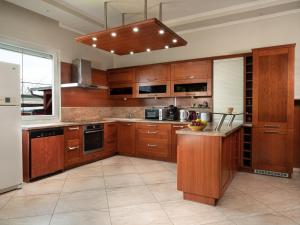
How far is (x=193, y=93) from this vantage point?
14.8 ft

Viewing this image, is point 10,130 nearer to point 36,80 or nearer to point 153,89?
point 36,80

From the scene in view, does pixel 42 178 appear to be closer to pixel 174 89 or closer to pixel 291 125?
pixel 174 89

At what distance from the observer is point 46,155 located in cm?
358

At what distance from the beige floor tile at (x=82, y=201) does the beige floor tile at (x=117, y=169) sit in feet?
2.85

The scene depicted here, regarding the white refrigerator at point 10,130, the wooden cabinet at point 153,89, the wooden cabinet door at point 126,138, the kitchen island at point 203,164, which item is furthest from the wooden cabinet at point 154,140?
the white refrigerator at point 10,130

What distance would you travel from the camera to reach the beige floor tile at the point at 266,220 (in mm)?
2154

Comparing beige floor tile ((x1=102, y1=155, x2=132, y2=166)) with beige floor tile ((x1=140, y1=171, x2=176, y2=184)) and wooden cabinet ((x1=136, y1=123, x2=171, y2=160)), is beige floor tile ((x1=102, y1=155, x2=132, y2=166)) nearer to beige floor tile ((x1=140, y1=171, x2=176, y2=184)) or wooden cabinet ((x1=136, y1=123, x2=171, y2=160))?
wooden cabinet ((x1=136, y1=123, x2=171, y2=160))

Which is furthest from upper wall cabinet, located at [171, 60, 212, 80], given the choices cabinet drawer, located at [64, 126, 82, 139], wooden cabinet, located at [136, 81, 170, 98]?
cabinet drawer, located at [64, 126, 82, 139]

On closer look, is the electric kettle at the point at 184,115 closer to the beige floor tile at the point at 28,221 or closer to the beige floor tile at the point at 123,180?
the beige floor tile at the point at 123,180

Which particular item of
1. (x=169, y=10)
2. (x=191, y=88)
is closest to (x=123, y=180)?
(x=191, y=88)

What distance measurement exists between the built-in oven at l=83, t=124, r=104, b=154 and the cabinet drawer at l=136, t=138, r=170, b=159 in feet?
2.83

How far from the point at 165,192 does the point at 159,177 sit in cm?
64

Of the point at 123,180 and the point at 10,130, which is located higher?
the point at 10,130

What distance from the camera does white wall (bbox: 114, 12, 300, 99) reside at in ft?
12.8
